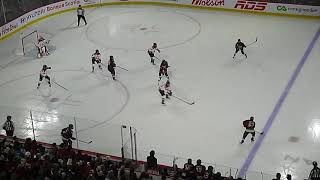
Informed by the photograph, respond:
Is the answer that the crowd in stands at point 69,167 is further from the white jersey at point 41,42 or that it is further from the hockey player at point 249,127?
the white jersey at point 41,42

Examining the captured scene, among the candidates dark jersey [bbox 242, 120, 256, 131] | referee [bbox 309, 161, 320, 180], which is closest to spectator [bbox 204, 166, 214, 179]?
referee [bbox 309, 161, 320, 180]

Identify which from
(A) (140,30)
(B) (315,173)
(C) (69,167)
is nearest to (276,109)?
(B) (315,173)

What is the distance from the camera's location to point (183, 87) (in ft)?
56.2

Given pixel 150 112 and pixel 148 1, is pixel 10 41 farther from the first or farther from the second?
pixel 150 112

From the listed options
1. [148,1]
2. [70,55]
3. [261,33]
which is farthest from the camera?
[148,1]

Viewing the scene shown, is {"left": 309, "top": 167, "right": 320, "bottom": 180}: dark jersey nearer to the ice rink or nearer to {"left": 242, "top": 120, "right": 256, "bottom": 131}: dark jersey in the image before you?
the ice rink

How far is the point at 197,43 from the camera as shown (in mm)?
20938

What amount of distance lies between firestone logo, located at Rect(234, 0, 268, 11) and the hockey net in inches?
357

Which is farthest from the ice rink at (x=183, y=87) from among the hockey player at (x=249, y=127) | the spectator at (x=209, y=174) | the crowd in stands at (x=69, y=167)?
the spectator at (x=209, y=174)

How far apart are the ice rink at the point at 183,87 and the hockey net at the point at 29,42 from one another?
0.11 meters

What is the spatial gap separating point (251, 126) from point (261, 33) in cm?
881

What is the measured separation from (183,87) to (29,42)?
7.86m

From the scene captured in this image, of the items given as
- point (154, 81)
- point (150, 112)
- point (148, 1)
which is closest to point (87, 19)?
point (148, 1)

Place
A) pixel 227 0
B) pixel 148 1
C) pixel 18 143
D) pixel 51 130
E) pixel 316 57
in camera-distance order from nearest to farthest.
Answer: pixel 18 143, pixel 51 130, pixel 316 57, pixel 227 0, pixel 148 1
